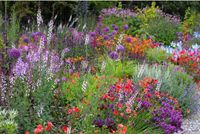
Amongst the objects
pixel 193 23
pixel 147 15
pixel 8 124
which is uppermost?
pixel 8 124

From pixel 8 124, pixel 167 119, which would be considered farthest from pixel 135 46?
pixel 8 124

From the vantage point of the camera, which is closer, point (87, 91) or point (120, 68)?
point (87, 91)

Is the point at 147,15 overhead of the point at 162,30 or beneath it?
overhead

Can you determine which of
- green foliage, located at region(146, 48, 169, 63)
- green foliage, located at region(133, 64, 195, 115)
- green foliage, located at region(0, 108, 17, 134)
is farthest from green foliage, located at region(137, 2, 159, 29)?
green foliage, located at region(0, 108, 17, 134)

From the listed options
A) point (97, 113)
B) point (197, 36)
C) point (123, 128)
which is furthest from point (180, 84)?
point (197, 36)

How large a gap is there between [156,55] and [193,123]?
239 cm

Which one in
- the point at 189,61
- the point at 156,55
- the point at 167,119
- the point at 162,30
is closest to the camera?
the point at 167,119

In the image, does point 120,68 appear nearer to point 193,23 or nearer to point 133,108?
point 133,108

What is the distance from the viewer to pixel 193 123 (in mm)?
6156

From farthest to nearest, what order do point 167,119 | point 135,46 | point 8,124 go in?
point 135,46, point 167,119, point 8,124

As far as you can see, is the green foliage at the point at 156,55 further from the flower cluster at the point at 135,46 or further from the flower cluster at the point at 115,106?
the flower cluster at the point at 115,106

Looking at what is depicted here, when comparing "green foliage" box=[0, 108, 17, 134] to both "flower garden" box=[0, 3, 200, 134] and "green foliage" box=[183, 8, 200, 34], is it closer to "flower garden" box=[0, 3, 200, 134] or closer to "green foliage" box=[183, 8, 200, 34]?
"flower garden" box=[0, 3, 200, 134]

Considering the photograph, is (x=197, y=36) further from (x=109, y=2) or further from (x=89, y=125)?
(x=89, y=125)

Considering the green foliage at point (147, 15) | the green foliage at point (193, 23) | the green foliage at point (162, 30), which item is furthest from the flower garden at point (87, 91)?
the green foliage at point (193, 23)
